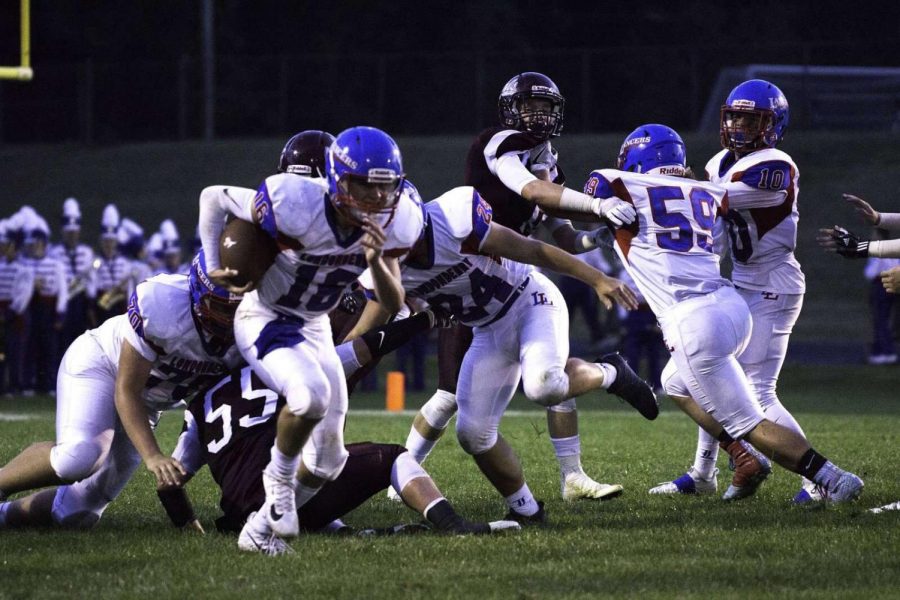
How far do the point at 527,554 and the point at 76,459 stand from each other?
1.80 metres

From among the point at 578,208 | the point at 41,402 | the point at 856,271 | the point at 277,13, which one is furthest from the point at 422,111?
the point at 578,208

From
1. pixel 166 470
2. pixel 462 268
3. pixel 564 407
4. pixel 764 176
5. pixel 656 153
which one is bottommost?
pixel 564 407

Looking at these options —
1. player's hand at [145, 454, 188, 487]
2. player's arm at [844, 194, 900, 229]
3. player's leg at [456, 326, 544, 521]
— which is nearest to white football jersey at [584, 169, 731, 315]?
player's leg at [456, 326, 544, 521]

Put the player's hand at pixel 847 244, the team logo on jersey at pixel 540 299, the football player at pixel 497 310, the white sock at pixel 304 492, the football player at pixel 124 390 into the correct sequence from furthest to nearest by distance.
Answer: the player's hand at pixel 847 244
the team logo on jersey at pixel 540 299
the football player at pixel 497 310
the football player at pixel 124 390
the white sock at pixel 304 492

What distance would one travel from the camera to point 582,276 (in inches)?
212

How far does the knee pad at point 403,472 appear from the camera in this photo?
5.25 m

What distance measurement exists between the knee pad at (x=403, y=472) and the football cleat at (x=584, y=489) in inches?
54.5

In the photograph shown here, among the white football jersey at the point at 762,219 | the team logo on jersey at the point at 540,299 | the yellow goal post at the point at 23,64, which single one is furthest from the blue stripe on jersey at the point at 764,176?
the yellow goal post at the point at 23,64

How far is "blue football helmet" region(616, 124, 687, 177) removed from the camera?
19.7 feet

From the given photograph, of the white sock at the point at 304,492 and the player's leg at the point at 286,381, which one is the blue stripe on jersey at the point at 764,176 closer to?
the player's leg at the point at 286,381

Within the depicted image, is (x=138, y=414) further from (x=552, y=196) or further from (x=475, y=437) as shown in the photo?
(x=552, y=196)

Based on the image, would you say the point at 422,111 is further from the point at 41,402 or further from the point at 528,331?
the point at 528,331

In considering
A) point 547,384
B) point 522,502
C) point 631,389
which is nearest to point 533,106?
point 631,389

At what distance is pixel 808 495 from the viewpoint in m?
6.28
